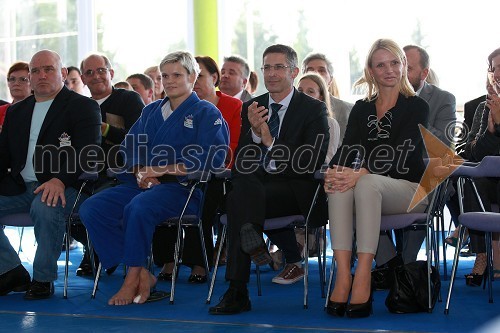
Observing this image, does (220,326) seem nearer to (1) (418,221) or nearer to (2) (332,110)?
(1) (418,221)

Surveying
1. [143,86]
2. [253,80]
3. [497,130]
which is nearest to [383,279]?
[497,130]

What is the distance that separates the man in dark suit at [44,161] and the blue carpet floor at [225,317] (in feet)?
0.68

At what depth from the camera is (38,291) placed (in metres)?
4.36

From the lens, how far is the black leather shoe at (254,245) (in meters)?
3.77

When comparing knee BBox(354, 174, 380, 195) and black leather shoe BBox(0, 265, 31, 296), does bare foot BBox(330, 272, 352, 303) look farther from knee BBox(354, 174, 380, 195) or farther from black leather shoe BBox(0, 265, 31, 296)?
black leather shoe BBox(0, 265, 31, 296)

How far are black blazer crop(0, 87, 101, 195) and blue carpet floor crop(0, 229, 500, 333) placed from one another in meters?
0.66

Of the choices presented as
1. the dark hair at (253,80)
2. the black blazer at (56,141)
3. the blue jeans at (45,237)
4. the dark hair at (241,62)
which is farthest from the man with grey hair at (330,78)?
the blue jeans at (45,237)

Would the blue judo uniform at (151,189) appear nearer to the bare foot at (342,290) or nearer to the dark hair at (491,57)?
the bare foot at (342,290)

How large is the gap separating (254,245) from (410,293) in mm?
732

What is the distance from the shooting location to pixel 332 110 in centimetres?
558

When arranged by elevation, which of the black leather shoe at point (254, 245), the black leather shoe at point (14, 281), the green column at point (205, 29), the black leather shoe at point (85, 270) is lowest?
the black leather shoe at point (85, 270)

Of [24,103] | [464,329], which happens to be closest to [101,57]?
[24,103]

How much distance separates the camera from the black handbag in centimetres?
369

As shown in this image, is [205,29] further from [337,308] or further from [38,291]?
[337,308]
